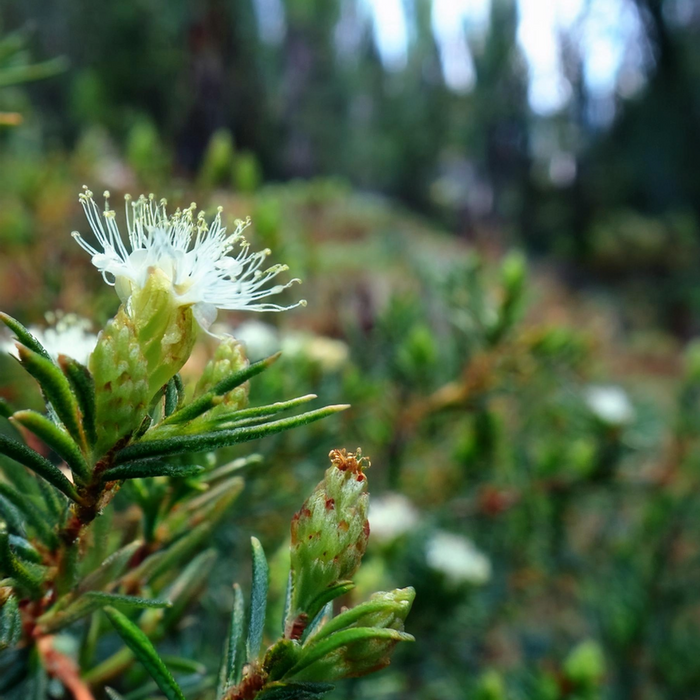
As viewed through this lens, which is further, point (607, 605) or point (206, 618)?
point (607, 605)

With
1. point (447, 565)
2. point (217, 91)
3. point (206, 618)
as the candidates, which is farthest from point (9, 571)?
point (217, 91)

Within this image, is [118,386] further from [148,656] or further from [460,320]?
[460,320]

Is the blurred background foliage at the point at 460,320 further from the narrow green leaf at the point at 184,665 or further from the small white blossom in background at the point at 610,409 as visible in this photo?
the narrow green leaf at the point at 184,665

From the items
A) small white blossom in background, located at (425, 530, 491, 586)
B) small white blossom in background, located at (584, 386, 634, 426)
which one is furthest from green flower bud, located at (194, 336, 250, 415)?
small white blossom in background, located at (584, 386, 634, 426)

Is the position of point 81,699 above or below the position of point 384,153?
below

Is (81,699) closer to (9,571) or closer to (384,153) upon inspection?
(9,571)

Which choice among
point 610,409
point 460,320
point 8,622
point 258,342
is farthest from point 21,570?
point 610,409
